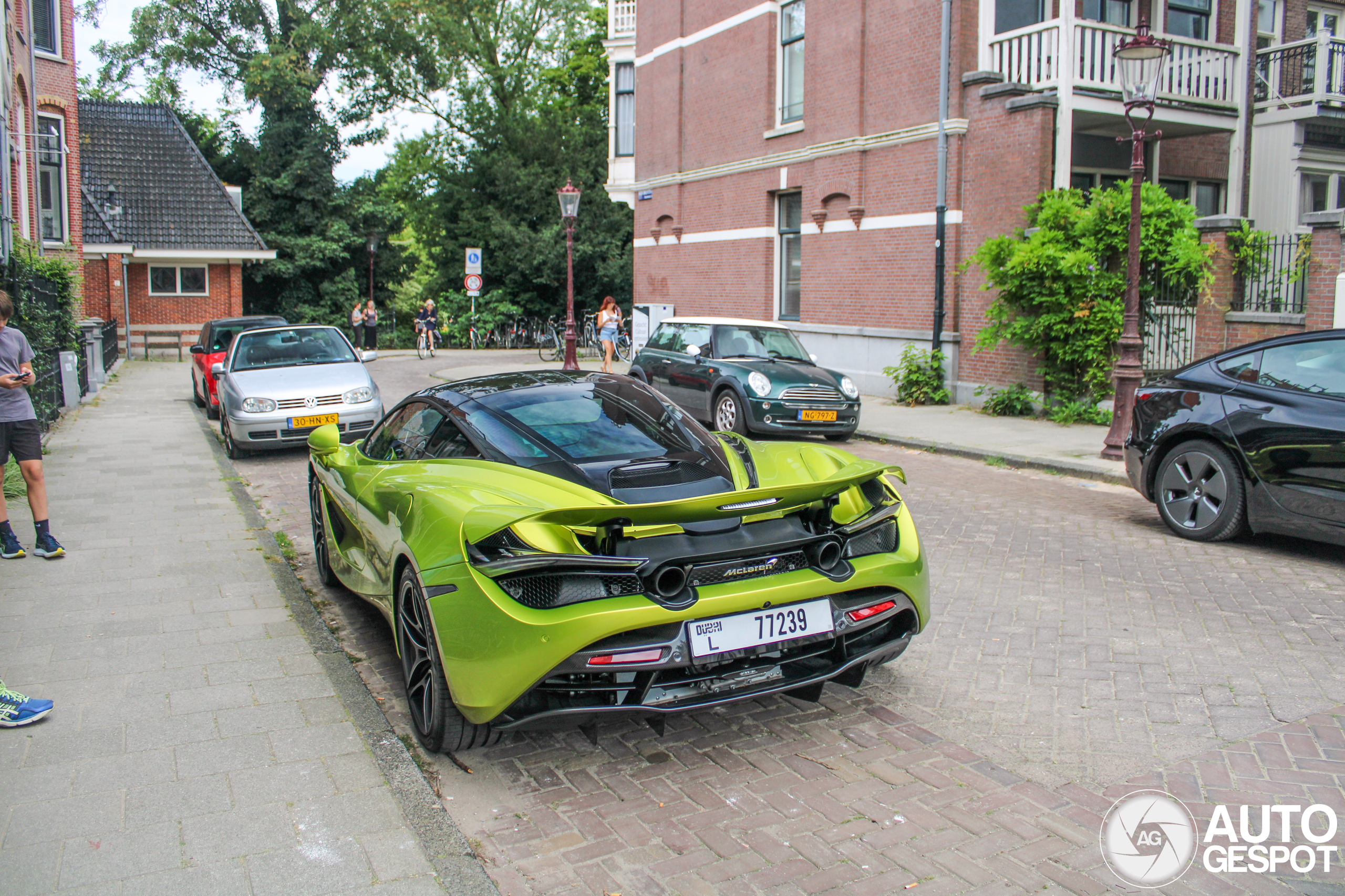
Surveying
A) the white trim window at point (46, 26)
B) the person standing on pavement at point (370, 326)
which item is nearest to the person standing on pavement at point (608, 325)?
the person standing on pavement at point (370, 326)

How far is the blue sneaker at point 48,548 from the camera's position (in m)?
6.79

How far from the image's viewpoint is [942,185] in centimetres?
1639

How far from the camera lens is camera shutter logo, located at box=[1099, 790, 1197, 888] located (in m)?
3.09

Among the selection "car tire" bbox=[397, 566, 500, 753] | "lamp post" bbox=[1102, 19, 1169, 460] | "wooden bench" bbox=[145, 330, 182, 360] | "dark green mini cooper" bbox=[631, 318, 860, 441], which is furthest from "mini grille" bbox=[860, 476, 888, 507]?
"wooden bench" bbox=[145, 330, 182, 360]

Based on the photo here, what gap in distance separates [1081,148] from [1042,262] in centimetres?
435

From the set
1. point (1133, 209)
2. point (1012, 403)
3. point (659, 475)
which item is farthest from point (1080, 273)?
point (659, 475)

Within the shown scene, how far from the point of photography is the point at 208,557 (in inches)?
274

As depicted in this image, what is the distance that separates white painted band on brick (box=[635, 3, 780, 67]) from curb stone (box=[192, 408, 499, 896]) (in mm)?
17747

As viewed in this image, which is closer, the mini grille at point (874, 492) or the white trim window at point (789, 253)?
the mini grille at point (874, 492)

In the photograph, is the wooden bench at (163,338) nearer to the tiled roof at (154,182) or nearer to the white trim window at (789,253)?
the tiled roof at (154,182)

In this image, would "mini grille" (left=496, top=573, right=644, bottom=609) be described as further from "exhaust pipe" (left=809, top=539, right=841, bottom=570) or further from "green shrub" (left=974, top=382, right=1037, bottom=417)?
"green shrub" (left=974, top=382, right=1037, bottom=417)

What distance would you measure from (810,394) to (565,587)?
970 centimetres

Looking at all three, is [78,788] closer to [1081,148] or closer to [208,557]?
[208,557]

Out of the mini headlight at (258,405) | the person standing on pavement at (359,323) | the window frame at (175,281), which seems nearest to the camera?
the mini headlight at (258,405)
